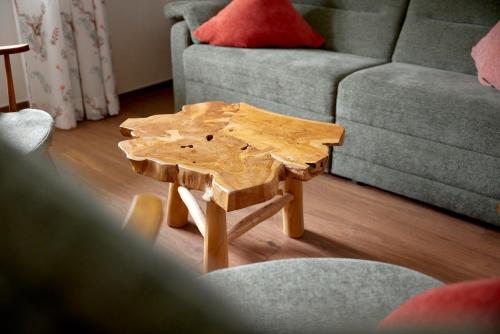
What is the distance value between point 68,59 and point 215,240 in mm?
1922

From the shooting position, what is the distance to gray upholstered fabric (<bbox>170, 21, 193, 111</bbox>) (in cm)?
306

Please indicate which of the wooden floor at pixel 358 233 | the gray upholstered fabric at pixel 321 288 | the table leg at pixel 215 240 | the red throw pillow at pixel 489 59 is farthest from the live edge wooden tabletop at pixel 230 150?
the red throw pillow at pixel 489 59

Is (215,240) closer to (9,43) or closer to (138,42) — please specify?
(9,43)

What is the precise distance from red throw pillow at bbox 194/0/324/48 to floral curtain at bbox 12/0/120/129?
26.1 inches

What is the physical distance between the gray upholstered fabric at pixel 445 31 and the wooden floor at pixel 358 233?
73cm

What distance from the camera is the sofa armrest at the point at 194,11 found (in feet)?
9.96

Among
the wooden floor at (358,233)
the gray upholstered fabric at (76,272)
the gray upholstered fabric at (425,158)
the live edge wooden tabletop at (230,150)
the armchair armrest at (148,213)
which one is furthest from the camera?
the gray upholstered fabric at (425,158)

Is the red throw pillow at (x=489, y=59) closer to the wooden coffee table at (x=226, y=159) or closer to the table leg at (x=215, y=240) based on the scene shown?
the wooden coffee table at (x=226, y=159)

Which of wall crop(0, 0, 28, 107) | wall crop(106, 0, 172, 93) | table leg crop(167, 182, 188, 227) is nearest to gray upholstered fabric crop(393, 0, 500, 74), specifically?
table leg crop(167, 182, 188, 227)

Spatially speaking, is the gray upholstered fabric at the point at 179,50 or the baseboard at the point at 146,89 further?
the baseboard at the point at 146,89

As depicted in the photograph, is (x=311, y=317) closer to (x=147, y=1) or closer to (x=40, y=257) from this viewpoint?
(x=40, y=257)

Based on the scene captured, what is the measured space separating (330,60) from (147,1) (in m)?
1.63

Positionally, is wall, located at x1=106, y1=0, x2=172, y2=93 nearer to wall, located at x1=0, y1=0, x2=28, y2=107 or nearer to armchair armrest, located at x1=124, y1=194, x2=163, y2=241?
wall, located at x1=0, y1=0, x2=28, y2=107

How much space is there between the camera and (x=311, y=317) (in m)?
0.91
